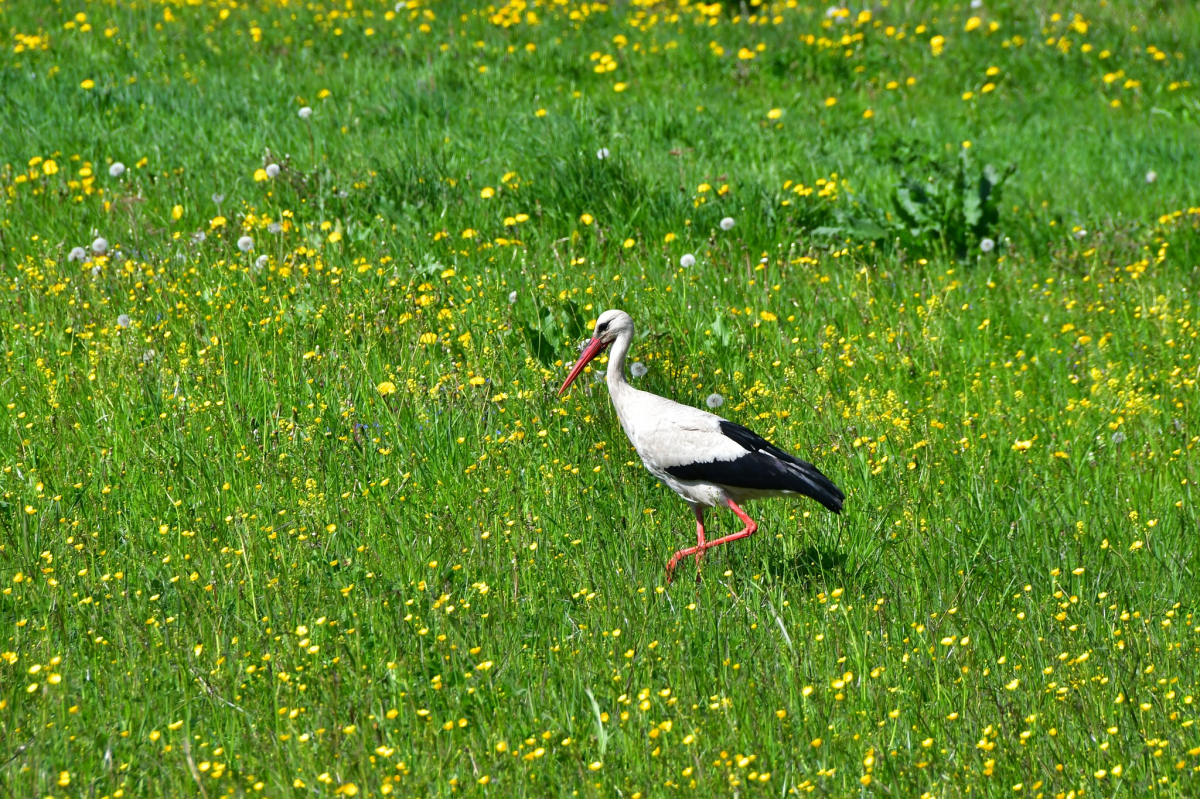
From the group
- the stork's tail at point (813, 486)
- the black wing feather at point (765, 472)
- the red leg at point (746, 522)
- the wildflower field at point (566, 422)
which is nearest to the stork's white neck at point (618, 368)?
the wildflower field at point (566, 422)

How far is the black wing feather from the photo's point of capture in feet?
12.6

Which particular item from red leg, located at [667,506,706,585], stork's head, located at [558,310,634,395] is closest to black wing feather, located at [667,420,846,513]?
red leg, located at [667,506,706,585]

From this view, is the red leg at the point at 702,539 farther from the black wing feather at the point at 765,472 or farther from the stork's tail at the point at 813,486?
the stork's tail at the point at 813,486

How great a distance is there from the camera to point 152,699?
3.09m

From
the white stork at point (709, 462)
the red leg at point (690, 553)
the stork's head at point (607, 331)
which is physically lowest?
the red leg at point (690, 553)

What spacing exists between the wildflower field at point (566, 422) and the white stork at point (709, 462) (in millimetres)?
220

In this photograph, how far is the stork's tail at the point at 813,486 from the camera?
384 cm

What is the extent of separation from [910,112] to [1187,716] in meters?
7.11

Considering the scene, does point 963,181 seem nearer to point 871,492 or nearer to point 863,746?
point 871,492

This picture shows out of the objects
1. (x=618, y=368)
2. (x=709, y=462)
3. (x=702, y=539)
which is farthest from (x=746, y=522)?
(x=618, y=368)

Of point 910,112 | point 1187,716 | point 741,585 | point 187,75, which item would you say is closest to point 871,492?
point 741,585

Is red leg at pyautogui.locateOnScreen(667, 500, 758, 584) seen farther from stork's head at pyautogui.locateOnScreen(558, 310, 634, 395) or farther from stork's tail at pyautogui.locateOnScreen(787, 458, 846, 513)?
stork's head at pyautogui.locateOnScreen(558, 310, 634, 395)

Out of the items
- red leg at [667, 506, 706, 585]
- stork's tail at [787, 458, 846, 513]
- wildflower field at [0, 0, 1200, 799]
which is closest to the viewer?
wildflower field at [0, 0, 1200, 799]

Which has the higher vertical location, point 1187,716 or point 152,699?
point 1187,716
